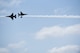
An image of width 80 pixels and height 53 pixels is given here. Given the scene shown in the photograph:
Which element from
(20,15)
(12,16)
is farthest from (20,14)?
(12,16)

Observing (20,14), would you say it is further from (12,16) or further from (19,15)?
(12,16)

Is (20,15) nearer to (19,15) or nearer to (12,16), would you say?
(19,15)

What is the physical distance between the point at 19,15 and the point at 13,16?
6308 millimetres

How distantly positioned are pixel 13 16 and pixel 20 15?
739cm

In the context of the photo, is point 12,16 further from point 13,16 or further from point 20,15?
point 20,15

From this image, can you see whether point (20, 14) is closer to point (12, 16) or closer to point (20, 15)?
point (20, 15)

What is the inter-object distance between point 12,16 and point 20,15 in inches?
322

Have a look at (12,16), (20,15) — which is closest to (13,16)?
(12,16)

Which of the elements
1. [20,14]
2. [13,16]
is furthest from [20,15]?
[13,16]

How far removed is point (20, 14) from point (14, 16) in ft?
19.5

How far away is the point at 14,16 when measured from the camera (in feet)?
350

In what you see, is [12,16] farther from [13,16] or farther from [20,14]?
[20,14]

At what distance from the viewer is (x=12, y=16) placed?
108 meters
